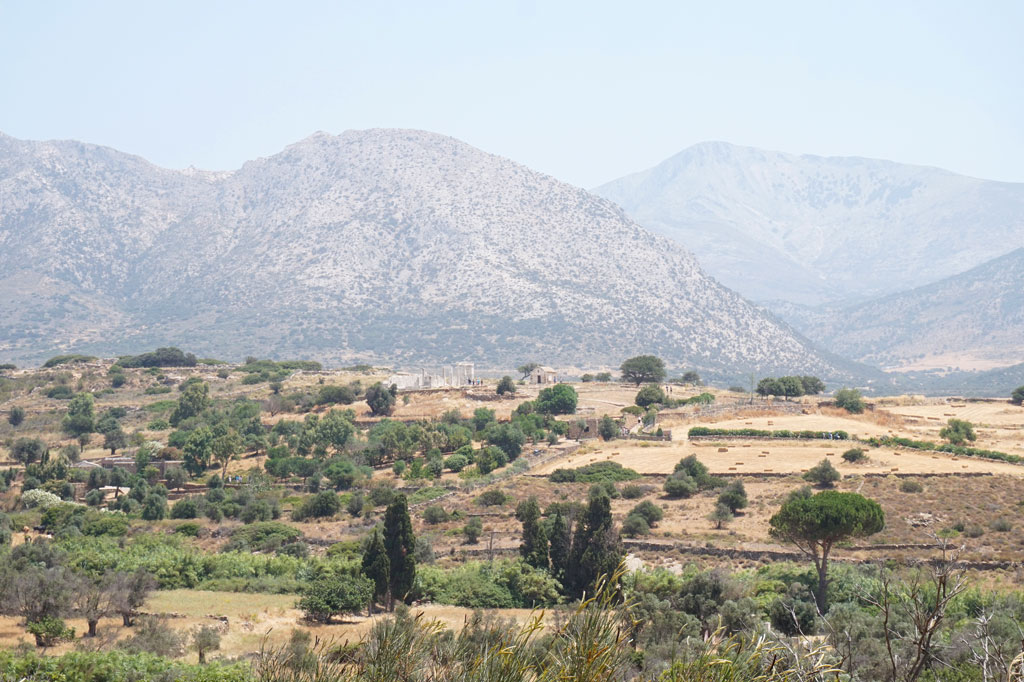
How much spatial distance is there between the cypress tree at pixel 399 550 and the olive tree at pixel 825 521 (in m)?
11.4

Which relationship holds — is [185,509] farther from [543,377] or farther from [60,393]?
[543,377]

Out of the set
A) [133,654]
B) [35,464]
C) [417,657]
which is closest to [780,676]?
[417,657]

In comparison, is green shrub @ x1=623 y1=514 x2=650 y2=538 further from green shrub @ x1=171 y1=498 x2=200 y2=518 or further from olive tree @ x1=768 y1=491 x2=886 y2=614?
green shrub @ x1=171 y1=498 x2=200 y2=518

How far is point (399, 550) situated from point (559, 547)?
5927mm

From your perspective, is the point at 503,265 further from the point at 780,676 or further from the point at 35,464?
the point at 780,676

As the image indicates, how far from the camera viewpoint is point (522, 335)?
540 feet

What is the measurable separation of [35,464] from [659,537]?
37.5 m

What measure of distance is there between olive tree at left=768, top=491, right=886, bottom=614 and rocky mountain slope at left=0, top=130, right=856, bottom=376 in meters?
123

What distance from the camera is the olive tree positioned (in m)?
27.8

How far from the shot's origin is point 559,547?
3353 cm

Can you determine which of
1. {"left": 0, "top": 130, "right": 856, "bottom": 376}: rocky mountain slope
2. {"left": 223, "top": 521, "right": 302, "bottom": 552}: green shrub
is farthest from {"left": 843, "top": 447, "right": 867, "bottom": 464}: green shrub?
{"left": 0, "top": 130, "right": 856, "bottom": 376}: rocky mountain slope

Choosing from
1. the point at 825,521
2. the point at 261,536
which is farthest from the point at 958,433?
the point at 261,536

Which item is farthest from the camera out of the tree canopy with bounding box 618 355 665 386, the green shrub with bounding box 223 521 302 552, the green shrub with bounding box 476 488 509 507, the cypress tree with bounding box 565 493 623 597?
the tree canopy with bounding box 618 355 665 386

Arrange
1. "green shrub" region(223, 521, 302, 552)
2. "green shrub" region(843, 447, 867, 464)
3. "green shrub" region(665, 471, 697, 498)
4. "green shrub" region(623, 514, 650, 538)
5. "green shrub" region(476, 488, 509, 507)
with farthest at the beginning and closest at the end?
1. "green shrub" region(843, 447, 867, 464)
2. "green shrub" region(476, 488, 509, 507)
3. "green shrub" region(665, 471, 697, 498)
4. "green shrub" region(223, 521, 302, 552)
5. "green shrub" region(623, 514, 650, 538)
